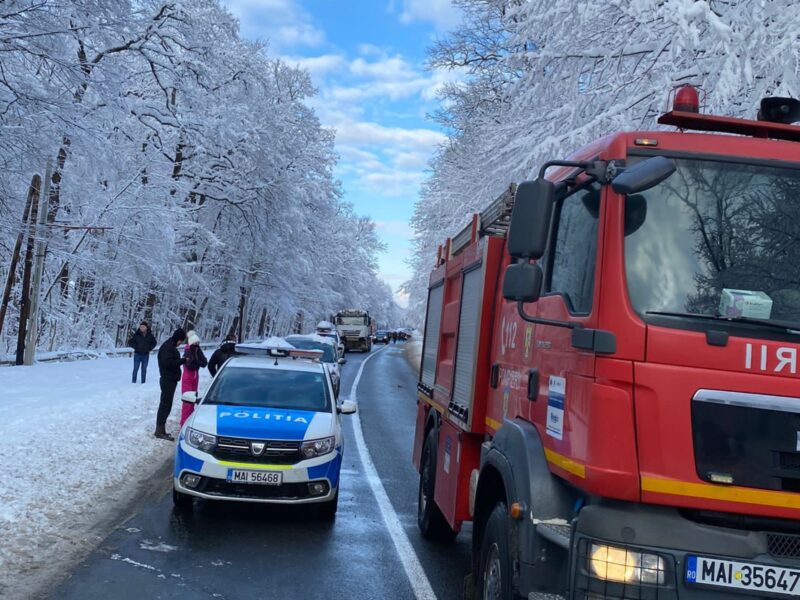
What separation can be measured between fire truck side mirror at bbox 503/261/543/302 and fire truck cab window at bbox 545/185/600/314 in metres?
0.23

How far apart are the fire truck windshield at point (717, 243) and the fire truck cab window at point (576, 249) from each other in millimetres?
226

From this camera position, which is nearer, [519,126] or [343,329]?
[519,126]

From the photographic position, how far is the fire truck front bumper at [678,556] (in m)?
3.11

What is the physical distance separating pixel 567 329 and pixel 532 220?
555mm

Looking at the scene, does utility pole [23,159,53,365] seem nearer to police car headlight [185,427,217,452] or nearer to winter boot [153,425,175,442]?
winter boot [153,425,175,442]

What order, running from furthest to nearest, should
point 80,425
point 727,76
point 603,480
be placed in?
point 80,425
point 727,76
point 603,480

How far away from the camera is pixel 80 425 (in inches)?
476

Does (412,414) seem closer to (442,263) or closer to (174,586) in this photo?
(442,263)

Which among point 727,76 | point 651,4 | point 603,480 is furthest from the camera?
point 651,4

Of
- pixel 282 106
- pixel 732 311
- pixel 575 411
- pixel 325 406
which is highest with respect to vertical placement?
pixel 282 106

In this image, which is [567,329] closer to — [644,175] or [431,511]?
[644,175]

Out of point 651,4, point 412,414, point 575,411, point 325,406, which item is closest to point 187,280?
point 412,414

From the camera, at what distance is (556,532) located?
11.4 ft

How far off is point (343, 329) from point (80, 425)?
46553 millimetres
